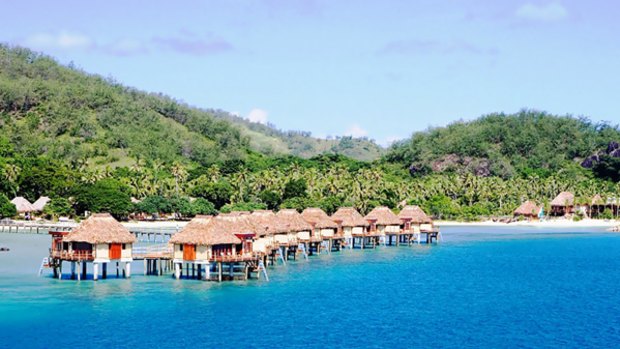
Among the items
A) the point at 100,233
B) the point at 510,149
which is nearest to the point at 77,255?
the point at 100,233

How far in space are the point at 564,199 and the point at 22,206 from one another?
245 ft

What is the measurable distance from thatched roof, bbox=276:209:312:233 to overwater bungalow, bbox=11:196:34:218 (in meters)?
44.2

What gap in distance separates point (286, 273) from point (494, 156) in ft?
408

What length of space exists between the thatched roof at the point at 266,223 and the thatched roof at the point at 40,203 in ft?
152

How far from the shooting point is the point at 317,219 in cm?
8338

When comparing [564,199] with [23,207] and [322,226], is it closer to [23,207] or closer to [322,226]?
[322,226]

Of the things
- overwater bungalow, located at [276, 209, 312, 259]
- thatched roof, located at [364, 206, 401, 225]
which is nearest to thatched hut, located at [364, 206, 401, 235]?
thatched roof, located at [364, 206, 401, 225]

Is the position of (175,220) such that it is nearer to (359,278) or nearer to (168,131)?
(359,278)

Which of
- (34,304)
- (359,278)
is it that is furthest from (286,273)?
(34,304)

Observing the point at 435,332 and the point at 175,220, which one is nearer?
the point at 435,332

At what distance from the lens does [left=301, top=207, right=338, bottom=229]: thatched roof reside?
271ft

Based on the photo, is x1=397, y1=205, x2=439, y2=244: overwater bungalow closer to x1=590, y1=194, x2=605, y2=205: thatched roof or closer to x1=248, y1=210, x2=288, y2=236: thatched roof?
x1=248, y1=210, x2=288, y2=236: thatched roof

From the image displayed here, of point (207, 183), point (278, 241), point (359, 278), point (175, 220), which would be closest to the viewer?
point (359, 278)

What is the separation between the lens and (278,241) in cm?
7306
